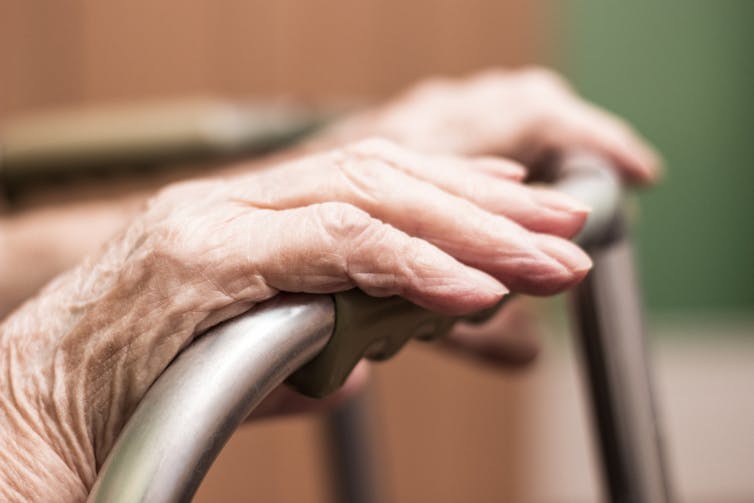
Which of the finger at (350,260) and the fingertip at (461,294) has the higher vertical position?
the finger at (350,260)

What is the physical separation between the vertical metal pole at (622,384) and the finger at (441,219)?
0.58 ft

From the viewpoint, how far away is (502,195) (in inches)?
13.8

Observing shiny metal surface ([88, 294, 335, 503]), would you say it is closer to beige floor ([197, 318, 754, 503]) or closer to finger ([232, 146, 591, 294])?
finger ([232, 146, 591, 294])

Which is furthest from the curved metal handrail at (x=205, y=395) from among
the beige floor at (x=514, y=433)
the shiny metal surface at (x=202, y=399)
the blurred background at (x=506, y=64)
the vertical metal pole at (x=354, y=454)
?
the beige floor at (x=514, y=433)

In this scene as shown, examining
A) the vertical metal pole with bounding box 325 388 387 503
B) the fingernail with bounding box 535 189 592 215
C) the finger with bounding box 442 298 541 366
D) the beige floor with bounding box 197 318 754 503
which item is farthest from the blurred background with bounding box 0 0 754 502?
the fingernail with bounding box 535 189 592 215

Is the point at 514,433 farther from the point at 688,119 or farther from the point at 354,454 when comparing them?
the point at 354,454

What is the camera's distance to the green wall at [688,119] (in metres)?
1.98

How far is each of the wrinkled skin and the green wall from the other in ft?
5.49

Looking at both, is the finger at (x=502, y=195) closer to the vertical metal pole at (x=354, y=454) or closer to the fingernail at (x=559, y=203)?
the fingernail at (x=559, y=203)

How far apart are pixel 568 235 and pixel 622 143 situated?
0.24 metres

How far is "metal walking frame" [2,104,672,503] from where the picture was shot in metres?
0.26

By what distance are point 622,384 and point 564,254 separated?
0.67ft

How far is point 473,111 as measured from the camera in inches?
26.5

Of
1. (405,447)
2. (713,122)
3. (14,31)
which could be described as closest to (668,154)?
(713,122)
